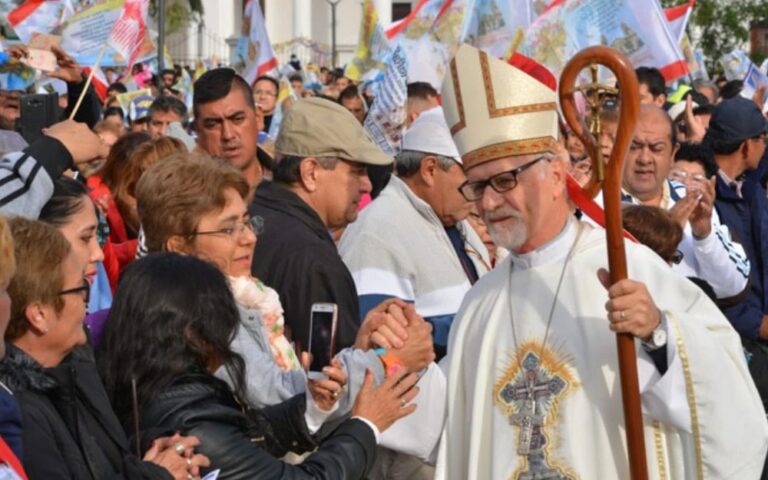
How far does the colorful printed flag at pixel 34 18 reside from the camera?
10008mm

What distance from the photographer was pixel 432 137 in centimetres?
634

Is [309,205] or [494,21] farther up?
[494,21]

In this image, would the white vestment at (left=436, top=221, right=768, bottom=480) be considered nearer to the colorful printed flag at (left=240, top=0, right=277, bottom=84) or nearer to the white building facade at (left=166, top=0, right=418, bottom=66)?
the colorful printed flag at (left=240, top=0, right=277, bottom=84)

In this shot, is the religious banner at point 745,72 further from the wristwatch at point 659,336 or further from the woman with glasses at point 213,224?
the wristwatch at point 659,336

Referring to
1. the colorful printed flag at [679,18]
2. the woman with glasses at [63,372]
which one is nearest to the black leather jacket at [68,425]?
the woman with glasses at [63,372]

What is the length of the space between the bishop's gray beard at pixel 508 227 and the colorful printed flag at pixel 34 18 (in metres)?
6.29

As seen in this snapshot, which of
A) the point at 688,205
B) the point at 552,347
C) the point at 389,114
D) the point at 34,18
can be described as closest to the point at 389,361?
the point at 552,347

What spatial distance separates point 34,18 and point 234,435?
Answer: 6.95 metres

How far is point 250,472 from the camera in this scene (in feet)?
12.4

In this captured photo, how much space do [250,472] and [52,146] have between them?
144 cm

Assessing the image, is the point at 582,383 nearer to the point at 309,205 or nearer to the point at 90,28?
the point at 309,205

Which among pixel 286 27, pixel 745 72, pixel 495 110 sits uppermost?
pixel 495 110

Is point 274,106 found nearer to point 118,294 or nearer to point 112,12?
point 112,12

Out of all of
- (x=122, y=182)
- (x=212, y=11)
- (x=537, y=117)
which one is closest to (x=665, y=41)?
(x=122, y=182)
